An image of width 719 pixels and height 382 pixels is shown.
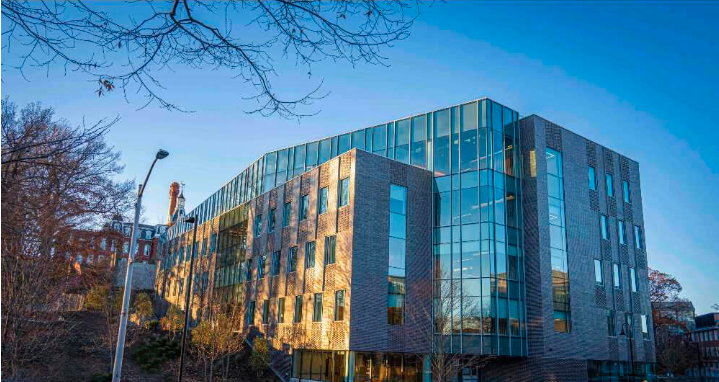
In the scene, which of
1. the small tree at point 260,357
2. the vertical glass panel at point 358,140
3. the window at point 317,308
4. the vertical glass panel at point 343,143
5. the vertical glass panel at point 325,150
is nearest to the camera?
the window at point 317,308

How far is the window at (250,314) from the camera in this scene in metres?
40.6

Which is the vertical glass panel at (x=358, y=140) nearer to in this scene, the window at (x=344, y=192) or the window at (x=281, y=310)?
the window at (x=344, y=192)

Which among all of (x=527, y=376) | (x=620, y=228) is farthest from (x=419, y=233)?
(x=620, y=228)

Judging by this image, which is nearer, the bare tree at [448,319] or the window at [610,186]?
the bare tree at [448,319]

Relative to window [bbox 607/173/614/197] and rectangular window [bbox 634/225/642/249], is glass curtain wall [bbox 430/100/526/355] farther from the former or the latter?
rectangular window [bbox 634/225/642/249]

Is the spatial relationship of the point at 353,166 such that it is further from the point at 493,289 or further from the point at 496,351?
the point at 496,351

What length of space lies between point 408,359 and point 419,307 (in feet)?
9.33

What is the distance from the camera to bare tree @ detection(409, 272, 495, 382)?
30.5m

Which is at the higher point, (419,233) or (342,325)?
(419,233)

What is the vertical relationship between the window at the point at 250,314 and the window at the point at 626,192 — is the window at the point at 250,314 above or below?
below

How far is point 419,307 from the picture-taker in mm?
32469

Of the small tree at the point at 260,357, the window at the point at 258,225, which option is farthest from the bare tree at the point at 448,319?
the window at the point at 258,225

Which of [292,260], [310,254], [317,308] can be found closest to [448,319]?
[317,308]

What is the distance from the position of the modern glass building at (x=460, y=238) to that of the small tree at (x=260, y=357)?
1.75 m
